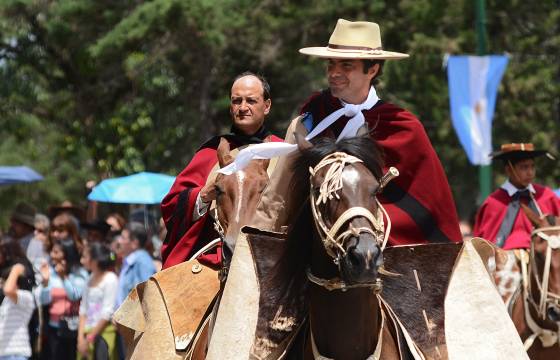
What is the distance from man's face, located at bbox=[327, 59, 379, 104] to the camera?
21.6 feet

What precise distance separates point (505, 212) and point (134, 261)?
389 centimetres

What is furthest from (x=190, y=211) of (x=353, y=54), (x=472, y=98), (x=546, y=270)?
(x=472, y=98)

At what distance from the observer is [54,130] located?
2764cm

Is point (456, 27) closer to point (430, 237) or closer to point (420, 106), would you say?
point (420, 106)

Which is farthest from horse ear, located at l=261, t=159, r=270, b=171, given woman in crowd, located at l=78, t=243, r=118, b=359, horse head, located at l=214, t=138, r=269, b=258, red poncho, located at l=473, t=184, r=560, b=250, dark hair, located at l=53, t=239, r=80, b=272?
dark hair, located at l=53, t=239, r=80, b=272

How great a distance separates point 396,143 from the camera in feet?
21.3

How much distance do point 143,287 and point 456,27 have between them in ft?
65.0

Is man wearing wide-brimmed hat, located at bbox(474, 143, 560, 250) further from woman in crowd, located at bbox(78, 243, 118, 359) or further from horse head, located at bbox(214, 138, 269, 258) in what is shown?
horse head, located at bbox(214, 138, 269, 258)

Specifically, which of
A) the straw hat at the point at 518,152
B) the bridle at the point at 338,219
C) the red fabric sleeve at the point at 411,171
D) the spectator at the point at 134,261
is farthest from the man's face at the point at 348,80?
the spectator at the point at 134,261

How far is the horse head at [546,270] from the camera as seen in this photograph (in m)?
10.9

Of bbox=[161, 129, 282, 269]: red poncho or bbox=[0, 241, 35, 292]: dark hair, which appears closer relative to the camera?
bbox=[161, 129, 282, 269]: red poncho

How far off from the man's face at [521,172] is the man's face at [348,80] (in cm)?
625

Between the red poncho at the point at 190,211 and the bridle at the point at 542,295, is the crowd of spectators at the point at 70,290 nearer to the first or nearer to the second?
the bridle at the point at 542,295

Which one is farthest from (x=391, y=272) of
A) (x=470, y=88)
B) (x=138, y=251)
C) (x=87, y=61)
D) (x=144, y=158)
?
(x=87, y=61)
